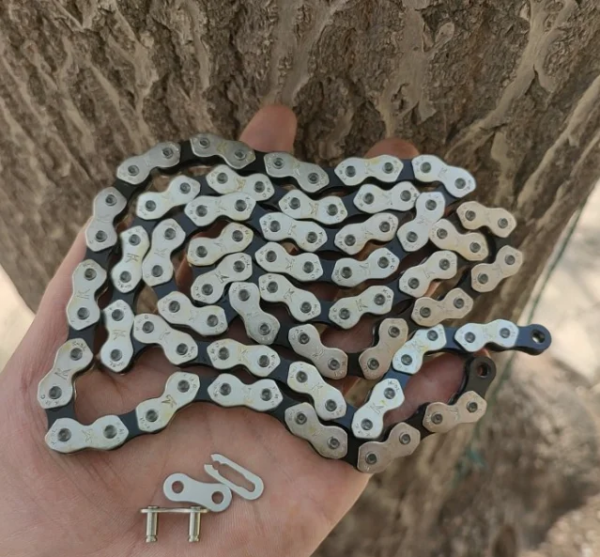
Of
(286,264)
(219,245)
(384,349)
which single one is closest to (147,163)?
(219,245)

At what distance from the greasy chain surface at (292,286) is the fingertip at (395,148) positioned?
0.08 ft

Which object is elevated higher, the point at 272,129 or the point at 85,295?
the point at 272,129

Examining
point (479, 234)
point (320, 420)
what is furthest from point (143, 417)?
point (479, 234)

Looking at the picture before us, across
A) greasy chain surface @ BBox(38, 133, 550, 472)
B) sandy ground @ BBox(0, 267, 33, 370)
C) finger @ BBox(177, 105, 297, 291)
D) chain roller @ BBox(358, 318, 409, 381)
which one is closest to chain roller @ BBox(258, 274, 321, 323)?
greasy chain surface @ BBox(38, 133, 550, 472)

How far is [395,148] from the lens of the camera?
105 centimetres

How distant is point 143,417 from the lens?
3.27 ft

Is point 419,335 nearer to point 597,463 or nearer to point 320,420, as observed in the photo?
point 320,420

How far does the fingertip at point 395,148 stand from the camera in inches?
41.2

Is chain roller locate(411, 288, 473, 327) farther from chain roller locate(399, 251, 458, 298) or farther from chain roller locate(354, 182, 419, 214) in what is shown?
chain roller locate(354, 182, 419, 214)

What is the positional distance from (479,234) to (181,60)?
1.83 feet

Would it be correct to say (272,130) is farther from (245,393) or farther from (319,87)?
(245,393)

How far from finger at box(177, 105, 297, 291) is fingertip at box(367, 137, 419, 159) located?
14 cm

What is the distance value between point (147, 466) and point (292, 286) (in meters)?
0.37

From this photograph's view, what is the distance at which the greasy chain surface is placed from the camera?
3.31ft
